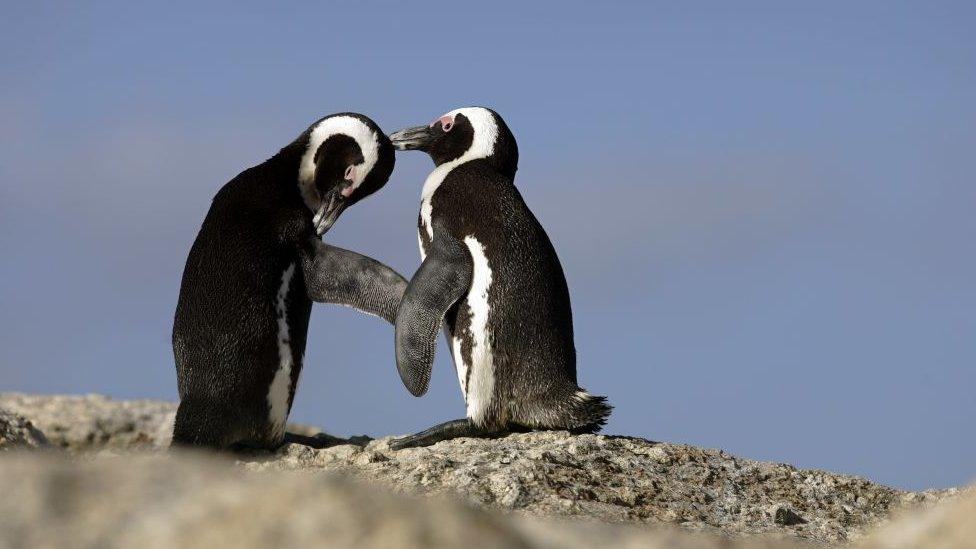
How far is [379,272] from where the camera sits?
7.49 meters

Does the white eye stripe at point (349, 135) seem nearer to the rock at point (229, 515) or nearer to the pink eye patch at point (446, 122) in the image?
the pink eye patch at point (446, 122)

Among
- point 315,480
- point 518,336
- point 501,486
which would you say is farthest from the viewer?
point 518,336

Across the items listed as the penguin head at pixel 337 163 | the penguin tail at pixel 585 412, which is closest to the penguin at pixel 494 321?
the penguin tail at pixel 585 412

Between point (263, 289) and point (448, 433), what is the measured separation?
4.50 feet

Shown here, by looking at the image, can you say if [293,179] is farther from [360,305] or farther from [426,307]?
[426,307]

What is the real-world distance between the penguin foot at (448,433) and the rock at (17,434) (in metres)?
2.03

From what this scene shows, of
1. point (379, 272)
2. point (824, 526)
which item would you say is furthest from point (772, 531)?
point (379, 272)

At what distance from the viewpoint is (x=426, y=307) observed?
718 centimetres

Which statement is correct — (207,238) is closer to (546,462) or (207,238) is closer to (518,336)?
(518,336)

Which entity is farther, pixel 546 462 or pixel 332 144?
pixel 332 144

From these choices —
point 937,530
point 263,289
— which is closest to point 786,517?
point 263,289

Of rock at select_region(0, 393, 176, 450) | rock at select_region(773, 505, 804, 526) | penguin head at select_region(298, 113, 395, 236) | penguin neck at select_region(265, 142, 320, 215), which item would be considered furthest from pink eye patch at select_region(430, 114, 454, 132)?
rock at select_region(773, 505, 804, 526)

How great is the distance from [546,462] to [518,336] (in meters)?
1.14

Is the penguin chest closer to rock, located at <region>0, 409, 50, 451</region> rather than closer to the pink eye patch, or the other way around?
the pink eye patch
